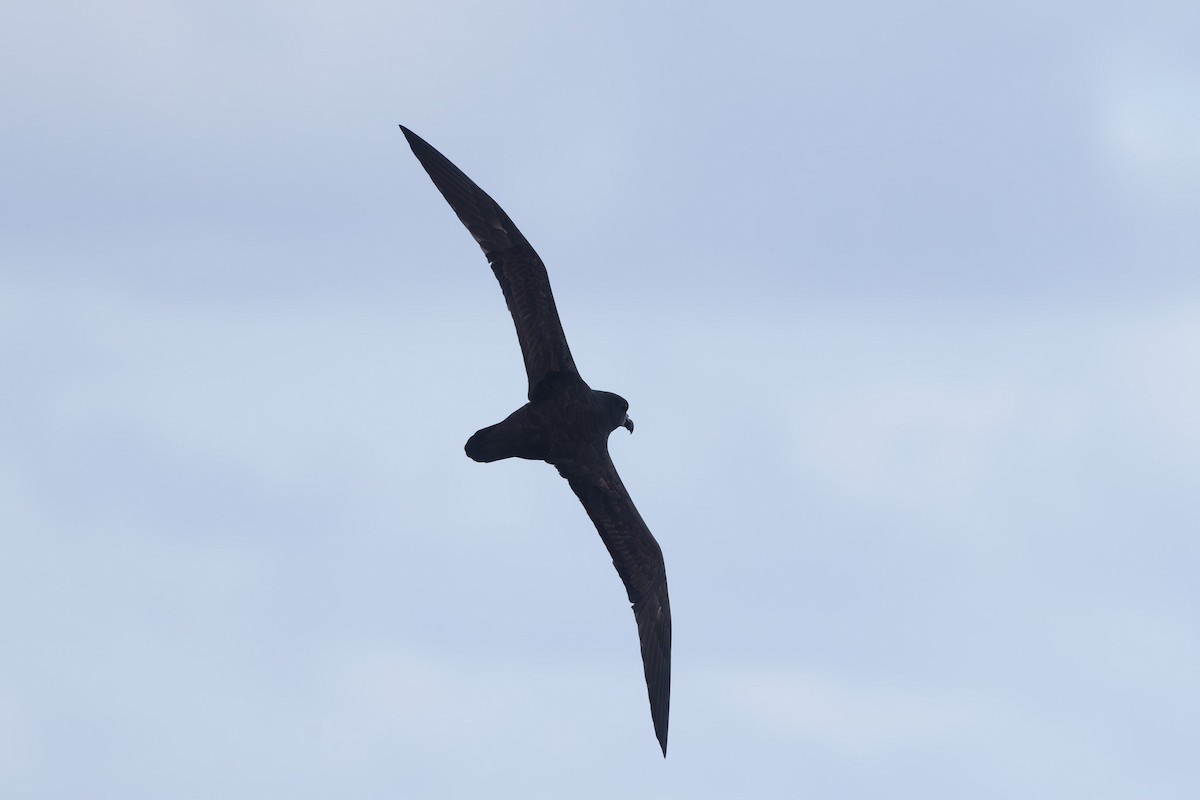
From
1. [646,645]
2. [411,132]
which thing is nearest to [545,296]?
[411,132]

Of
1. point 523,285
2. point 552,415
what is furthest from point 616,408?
point 523,285

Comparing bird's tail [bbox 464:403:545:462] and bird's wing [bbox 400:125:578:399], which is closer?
bird's tail [bbox 464:403:545:462]

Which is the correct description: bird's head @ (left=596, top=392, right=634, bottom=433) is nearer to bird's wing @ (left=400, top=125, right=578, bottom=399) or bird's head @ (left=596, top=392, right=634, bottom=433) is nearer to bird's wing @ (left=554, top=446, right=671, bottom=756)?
bird's wing @ (left=554, top=446, right=671, bottom=756)

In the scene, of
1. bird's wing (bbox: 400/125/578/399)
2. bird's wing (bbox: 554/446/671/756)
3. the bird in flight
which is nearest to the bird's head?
the bird in flight

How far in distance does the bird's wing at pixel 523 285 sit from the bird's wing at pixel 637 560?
145cm

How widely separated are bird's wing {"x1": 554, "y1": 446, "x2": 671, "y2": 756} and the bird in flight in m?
0.01

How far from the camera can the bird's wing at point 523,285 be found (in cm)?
1917

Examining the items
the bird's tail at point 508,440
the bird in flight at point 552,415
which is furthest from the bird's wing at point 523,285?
the bird's tail at point 508,440

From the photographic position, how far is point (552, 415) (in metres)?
Result: 19.3

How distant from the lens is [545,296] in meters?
19.1

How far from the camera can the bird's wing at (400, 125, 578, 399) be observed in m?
19.2

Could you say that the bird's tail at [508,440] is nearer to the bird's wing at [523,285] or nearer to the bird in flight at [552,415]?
the bird in flight at [552,415]

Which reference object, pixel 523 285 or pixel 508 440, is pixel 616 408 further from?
pixel 523 285

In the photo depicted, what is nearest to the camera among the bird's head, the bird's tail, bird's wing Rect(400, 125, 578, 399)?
the bird's tail
